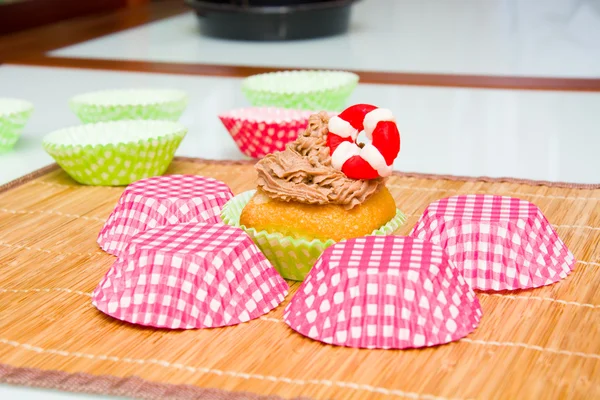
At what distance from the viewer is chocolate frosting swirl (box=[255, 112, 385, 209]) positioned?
1482 millimetres

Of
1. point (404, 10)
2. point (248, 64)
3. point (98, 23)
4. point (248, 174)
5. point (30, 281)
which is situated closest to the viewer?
point (30, 281)

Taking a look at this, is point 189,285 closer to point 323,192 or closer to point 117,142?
point 323,192

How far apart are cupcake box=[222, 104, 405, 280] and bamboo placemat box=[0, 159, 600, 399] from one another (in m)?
0.14

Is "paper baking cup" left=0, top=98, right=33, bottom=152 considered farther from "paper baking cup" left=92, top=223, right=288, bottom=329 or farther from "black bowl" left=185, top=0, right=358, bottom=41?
"black bowl" left=185, top=0, right=358, bottom=41

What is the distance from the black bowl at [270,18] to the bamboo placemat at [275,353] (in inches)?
103

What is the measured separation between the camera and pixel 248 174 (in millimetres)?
2205

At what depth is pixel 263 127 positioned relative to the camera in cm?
223

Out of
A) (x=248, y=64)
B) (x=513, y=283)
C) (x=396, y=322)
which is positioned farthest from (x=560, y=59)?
(x=396, y=322)

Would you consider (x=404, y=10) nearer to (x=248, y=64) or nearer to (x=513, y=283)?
(x=248, y=64)

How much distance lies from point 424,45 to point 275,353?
10.1ft

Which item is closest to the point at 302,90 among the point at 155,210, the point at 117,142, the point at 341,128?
the point at 117,142

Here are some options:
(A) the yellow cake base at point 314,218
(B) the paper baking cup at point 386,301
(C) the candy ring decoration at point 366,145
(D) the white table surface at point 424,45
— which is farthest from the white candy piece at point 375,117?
(D) the white table surface at point 424,45

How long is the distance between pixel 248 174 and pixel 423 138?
60 cm

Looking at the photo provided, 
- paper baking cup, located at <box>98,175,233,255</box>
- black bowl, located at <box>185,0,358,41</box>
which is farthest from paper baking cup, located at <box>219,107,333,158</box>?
black bowl, located at <box>185,0,358,41</box>
